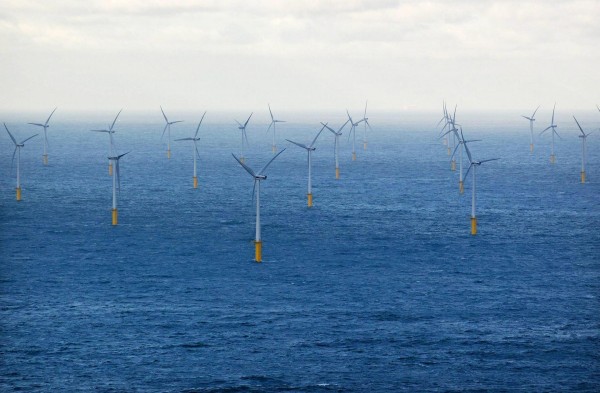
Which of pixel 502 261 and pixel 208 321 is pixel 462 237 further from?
pixel 208 321

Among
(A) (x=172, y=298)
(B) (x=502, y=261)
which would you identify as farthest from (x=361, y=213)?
(A) (x=172, y=298)

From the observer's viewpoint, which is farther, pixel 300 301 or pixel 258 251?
pixel 258 251

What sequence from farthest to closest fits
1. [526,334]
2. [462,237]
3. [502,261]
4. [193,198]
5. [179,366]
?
[193,198] → [462,237] → [502,261] → [526,334] → [179,366]

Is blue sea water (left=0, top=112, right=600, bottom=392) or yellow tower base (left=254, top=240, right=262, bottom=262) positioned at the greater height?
yellow tower base (left=254, top=240, right=262, bottom=262)

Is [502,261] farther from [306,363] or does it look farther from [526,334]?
[306,363]

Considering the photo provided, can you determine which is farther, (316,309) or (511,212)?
(511,212)

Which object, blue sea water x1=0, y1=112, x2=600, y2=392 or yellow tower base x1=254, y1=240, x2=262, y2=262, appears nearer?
blue sea water x1=0, y1=112, x2=600, y2=392

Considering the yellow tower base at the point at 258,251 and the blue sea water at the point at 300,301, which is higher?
the yellow tower base at the point at 258,251

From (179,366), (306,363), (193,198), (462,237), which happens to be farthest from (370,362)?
(193,198)

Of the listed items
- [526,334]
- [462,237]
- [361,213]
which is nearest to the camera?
[526,334]

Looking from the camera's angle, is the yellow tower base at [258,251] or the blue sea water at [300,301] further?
the yellow tower base at [258,251]

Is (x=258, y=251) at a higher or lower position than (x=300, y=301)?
higher
